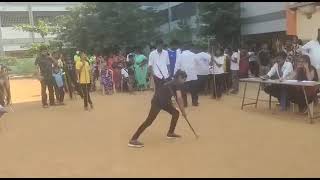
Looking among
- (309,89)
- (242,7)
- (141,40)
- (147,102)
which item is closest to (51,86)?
(147,102)

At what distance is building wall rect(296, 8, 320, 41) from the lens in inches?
526

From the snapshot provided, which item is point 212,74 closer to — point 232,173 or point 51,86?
point 51,86

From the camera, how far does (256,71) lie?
17.1m

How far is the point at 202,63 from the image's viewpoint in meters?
12.3

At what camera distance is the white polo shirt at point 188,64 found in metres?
11.5

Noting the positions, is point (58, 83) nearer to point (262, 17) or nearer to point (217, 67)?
point (217, 67)

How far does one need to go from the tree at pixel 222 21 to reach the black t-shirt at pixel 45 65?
43.1ft

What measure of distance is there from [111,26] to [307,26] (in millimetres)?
13308

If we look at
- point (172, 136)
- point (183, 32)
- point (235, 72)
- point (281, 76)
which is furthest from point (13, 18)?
point (172, 136)

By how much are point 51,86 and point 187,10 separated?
71.7 feet

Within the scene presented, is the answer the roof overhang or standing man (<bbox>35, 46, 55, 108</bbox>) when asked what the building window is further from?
the roof overhang

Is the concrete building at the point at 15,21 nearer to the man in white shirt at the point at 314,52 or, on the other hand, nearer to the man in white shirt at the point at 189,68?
the man in white shirt at the point at 189,68

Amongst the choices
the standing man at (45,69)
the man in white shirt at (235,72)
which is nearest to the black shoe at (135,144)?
the standing man at (45,69)

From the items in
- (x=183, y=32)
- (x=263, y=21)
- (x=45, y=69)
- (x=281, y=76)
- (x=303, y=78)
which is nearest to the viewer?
(x=303, y=78)
